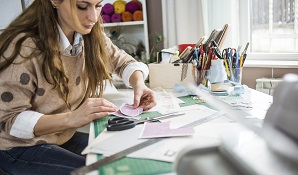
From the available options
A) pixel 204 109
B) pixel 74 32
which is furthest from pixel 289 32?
pixel 74 32

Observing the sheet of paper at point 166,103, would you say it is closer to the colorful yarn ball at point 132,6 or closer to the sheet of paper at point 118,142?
the sheet of paper at point 118,142

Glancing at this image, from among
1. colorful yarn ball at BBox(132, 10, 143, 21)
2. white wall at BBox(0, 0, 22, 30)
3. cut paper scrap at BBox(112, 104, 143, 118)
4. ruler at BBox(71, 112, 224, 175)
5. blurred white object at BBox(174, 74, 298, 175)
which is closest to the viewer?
blurred white object at BBox(174, 74, 298, 175)

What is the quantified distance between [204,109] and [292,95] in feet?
1.71

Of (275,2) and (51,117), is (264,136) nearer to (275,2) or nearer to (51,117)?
(51,117)

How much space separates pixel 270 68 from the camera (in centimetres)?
158

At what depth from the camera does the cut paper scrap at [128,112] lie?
993 millimetres

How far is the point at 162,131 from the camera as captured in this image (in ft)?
2.63

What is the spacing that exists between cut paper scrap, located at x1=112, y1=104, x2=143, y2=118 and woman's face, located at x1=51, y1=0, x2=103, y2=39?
0.33 metres

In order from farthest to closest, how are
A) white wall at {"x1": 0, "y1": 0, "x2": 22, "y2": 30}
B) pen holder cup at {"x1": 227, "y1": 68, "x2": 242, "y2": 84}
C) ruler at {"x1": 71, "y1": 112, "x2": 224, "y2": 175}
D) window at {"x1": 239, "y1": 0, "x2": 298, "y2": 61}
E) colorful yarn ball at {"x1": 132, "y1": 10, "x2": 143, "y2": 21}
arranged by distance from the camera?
white wall at {"x1": 0, "y1": 0, "x2": 22, "y2": 30} → colorful yarn ball at {"x1": 132, "y1": 10, "x2": 143, "y2": 21} → window at {"x1": 239, "y1": 0, "x2": 298, "y2": 61} → pen holder cup at {"x1": 227, "y1": 68, "x2": 242, "y2": 84} → ruler at {"x1": 71, "y1": 112, "x2": 224, "y2": 175}

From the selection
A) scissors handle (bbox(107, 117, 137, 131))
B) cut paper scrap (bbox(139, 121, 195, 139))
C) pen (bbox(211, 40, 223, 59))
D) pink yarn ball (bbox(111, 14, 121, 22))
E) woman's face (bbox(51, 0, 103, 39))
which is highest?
pink yarn ball (bbox(111, 14, 121, 22))

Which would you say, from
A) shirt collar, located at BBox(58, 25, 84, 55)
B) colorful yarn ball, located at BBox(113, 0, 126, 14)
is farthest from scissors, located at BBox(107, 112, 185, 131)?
colorful yarn ball, located at BBox(113, 0, 126, 14)

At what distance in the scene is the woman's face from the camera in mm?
1068

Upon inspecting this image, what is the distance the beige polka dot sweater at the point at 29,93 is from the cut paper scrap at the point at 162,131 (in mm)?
395

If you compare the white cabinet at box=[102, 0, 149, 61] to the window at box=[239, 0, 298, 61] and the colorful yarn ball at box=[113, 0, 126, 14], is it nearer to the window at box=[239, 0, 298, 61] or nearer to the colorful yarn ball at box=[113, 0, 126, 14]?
the colorful yarn ball at box=[113, 0, 126, 14]
